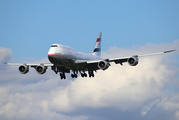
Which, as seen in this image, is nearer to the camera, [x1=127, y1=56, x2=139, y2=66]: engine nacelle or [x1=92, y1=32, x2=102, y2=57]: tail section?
[x1=127, y1=56, x2=139, y2=66]: engine nacelle

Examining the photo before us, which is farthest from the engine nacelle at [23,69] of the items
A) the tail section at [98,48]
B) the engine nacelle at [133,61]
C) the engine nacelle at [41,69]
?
the tail section at [98,48]

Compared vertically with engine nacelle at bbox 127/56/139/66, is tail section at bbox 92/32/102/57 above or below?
above

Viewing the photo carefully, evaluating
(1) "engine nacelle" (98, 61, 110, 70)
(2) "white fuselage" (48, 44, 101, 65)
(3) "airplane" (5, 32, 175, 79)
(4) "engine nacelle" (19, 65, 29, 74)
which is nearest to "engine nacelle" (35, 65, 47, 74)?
(3) "airplane" (5, 32, 175, 79)

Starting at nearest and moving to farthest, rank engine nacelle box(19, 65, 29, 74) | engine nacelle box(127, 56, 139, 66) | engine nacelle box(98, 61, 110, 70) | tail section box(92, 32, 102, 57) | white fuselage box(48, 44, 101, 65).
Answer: white fuselage box(48, 44, 101, 65)
engine nacelle box(127, 56, 139, 66)
engine nacelle box(98, 61, 110, 70)
engine nacelle box(19, 65, 29, 74)
tail section box(92, 32, 102, 57)

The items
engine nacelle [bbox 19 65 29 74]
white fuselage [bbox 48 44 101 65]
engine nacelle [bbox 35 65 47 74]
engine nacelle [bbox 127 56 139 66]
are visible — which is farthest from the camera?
engine nacelle [bbox 19 65 29 74]

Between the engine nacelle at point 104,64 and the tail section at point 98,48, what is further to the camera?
the tail section at point 98,48

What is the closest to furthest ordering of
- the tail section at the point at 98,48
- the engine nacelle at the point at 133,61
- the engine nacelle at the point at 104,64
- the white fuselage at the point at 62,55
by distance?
1. the white fuselage at the point at 62,55
2. the engine nacelle at the point at 133,61
3. the engine nacelle at the point at 104,64
4. the tail section at the point at 98,48

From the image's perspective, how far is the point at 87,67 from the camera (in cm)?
6650

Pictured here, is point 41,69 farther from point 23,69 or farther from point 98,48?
point 98,48

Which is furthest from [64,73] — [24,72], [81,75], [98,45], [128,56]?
[98,45]

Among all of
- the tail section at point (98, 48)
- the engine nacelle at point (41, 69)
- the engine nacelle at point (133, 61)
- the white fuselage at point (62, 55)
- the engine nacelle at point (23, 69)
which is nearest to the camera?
the white fuselage at point (62, 55)

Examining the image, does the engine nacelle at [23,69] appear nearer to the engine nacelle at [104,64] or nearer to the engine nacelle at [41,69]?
the engine nacelle at [41,69]

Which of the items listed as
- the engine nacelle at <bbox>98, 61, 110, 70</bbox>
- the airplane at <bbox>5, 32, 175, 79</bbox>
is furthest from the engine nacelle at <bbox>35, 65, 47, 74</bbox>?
the engine nacelle at <bbox>98, 61, 110, 70</bbox>

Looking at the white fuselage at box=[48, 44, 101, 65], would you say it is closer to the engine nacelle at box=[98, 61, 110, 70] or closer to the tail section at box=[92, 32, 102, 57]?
the engine nacelle at box=[98, 61, 110, 70]
